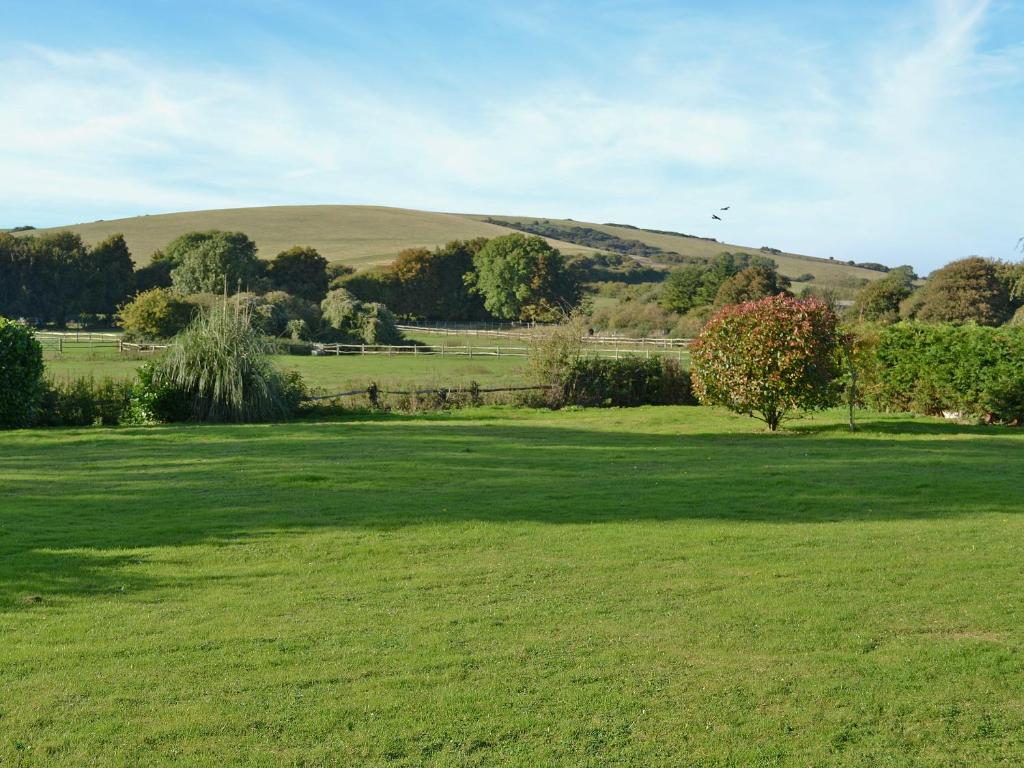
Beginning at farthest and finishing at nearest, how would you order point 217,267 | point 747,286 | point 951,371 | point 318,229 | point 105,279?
point 318,229 < point 105,279 < point 217,267 < point 747,286 < point 951,371

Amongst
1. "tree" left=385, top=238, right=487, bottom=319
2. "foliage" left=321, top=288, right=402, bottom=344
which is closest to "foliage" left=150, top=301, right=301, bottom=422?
"foliage" left=321, top=288, right=402, bottom=344

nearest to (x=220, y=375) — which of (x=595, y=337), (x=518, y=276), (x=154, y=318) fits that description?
(x=595, y=337)

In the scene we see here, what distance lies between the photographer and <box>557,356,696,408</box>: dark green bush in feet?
98.7

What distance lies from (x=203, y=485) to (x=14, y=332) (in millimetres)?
12631

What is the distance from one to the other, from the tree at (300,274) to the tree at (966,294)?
4866cm

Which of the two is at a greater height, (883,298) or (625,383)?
(883,298)

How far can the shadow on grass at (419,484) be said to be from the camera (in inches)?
401

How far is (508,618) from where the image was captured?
7.18 meters

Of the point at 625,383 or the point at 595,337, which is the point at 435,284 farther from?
the point at 625,383

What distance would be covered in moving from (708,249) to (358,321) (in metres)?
94.9

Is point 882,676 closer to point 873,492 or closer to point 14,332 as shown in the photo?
point 873,492

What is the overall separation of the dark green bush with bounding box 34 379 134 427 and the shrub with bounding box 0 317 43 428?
64 centimetres

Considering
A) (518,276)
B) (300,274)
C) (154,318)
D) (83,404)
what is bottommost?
(83,404)

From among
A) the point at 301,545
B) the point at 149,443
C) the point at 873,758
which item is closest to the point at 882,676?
the point at 873,758
